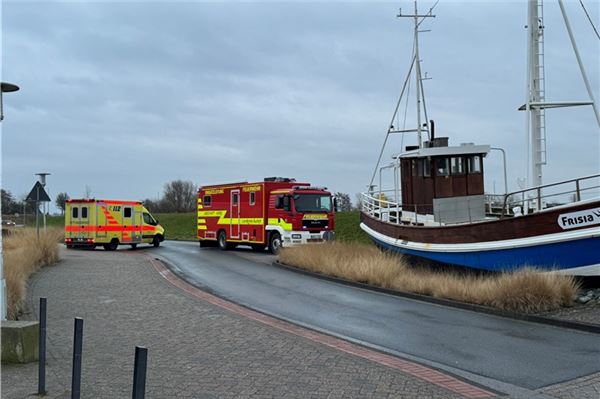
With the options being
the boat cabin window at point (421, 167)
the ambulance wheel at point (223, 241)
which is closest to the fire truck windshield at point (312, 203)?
the ambulance wheel at point (223, 241)

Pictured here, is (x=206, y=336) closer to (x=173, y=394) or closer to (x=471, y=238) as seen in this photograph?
(x=173, y=394)

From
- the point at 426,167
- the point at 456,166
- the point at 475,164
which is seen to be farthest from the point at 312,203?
the point at 475,164

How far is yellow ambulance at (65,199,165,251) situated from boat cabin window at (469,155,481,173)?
20169 mm

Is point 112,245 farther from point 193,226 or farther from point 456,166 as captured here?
point 193,226

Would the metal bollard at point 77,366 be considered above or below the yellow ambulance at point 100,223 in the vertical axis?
below

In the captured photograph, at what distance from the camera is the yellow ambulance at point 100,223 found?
30469mm

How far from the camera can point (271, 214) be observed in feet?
82.2

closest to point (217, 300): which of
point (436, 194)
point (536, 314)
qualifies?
point (536, 314)

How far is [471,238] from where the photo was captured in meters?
14.2

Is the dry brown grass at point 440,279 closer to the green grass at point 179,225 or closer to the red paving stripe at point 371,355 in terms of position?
the red paving stripe at point 371,355

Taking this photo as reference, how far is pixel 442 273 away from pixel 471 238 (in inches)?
59.9

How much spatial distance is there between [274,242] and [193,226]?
33.7m

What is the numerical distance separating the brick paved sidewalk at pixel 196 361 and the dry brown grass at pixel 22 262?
60cm

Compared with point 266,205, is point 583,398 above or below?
below
